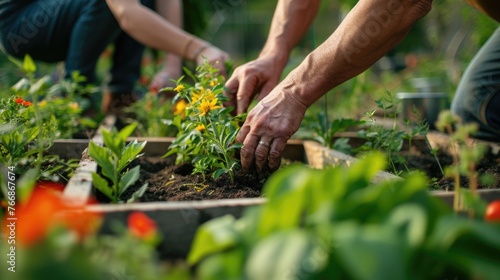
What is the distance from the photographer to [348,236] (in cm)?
83

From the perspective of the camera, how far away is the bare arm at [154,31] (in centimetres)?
281

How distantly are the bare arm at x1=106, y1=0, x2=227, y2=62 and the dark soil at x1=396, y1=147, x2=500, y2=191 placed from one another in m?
1.12

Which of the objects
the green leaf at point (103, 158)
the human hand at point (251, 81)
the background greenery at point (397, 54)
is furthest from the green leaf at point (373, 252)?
the background greenery at point (397, 54)

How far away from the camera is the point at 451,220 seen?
92 cm

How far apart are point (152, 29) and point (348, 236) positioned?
226cm

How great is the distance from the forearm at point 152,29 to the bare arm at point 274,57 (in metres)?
0.51

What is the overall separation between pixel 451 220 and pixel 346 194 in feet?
0.65

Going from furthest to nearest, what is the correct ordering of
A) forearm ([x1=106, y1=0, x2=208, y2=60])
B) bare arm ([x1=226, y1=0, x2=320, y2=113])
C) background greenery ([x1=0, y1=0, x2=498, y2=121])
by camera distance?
1. background greenery ([x1=0, y1=0, x2=498, y2=121])
2. forearm ([x1=106, y1=0, x2=208, y2=60])
3. bare arm ([x1=226, y1=0, x2=320, y2=113])

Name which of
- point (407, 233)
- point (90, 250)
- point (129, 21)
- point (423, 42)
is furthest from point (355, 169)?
point (423, 42)

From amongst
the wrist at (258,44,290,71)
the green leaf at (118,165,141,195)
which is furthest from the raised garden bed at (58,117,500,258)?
the wrist at (258,44,290,71)

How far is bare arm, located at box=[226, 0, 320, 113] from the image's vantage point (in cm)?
226

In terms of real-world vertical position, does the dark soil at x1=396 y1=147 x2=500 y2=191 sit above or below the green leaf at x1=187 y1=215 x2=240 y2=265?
below

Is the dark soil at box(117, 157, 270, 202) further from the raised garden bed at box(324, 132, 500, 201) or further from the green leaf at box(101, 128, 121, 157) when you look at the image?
the raised garden bed at box(324, 132, 500, 201)

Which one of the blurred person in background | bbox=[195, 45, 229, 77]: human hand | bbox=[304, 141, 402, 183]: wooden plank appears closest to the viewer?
bbox=[304, 141, 402, 183]: wooden plank
